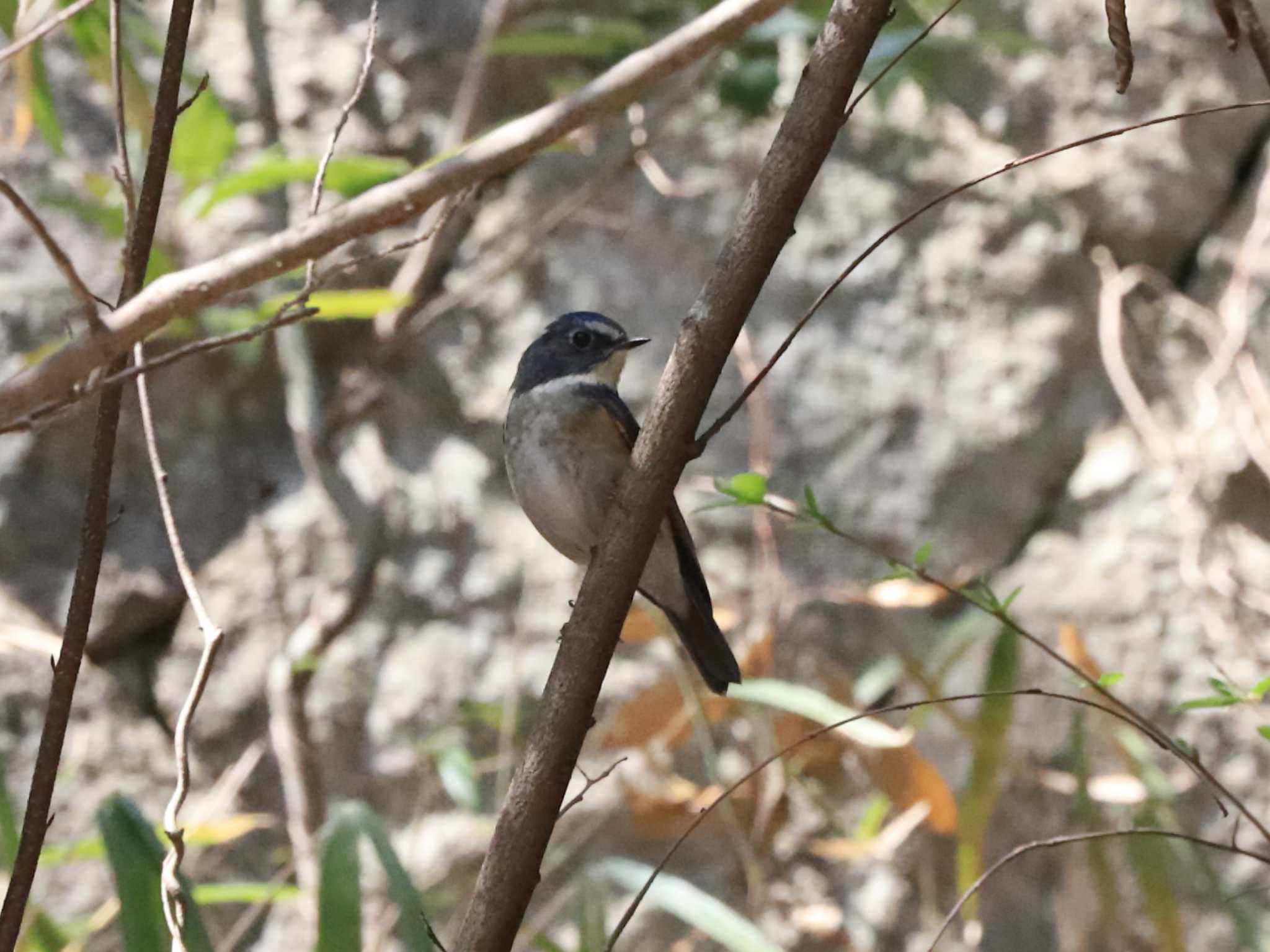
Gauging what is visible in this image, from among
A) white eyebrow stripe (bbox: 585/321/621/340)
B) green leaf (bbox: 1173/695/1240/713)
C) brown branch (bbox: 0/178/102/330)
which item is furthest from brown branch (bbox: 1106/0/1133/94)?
white eyebrow stripe (bbox: 585/321/621/340)

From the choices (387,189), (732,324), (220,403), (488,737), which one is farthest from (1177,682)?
(387,189)

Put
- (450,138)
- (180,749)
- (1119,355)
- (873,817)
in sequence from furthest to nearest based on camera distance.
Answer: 1. (450,138)
2. (1119,355)
3. (873,817)
4. (180,749)

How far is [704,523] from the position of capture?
348cm

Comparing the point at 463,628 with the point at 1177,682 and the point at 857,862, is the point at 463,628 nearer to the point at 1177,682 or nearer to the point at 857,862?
the point at 857,862

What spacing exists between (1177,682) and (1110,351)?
2.97 feet

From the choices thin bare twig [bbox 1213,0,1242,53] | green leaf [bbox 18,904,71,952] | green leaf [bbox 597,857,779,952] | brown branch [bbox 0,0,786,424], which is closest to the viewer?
brown branch [bbox 0,0,786,424]

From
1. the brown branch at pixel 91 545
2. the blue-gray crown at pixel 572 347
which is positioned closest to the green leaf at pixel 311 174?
the blue-gray crown at pixel 572 347

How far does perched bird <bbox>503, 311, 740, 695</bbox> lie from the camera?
2.24 metres

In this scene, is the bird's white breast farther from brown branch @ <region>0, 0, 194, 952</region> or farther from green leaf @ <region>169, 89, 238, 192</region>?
brown branch @ <region>0, 0, 194, 952</region>

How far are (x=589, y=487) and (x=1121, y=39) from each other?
123cm

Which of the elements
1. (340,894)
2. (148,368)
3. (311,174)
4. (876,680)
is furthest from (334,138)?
(876,680)

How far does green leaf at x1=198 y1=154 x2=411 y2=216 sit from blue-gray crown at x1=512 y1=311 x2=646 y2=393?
1.41 ft

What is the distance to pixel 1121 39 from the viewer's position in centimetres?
123

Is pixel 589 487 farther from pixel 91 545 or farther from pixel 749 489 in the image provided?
pixel 91 545
